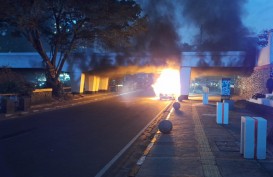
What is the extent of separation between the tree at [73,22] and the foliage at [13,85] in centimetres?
363

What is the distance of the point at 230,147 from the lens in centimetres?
1164

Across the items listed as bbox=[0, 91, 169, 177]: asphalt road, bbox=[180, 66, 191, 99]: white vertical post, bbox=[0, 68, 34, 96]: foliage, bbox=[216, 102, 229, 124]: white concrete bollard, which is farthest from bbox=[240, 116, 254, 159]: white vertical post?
bbox=[180, 66, 191, 99]: white vertical post

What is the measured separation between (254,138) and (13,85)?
20.0 meters

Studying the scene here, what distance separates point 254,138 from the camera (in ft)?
32.1

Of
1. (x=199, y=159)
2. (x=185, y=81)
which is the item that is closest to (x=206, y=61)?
(x=185, y=81)

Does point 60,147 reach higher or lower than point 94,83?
lower

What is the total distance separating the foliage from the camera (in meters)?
26.1

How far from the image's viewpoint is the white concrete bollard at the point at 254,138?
31.7 ft

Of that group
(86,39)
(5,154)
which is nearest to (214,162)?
(5,154)

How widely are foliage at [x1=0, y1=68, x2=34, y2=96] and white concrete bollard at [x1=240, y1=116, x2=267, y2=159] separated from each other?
749 inches

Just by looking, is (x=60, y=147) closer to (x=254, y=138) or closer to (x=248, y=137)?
(x=248, y=137)

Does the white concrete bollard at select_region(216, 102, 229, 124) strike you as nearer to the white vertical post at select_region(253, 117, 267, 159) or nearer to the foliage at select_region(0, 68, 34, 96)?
the white vertical post at select_region(253, 117, 267, 159)

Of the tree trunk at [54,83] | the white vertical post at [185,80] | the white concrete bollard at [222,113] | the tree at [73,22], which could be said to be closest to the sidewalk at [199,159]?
the white concrete bollard at [222,113]

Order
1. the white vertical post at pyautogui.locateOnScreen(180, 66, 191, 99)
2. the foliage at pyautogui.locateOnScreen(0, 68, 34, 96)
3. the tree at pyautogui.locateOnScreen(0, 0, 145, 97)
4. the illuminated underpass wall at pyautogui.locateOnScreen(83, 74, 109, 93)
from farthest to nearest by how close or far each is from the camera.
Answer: the illuminated underpass wall at pyautogui.locateOnScreen(83, 74, 109, 93) < the white vertical post at pyautogui.locateOnScreen(180, 66, 191, 99) < the tree at pyautogui.locateOnScreen(0, 0, 145, 97) < the foliage at pyautogui.locateOnScreen(0, 68, 34, 96)
